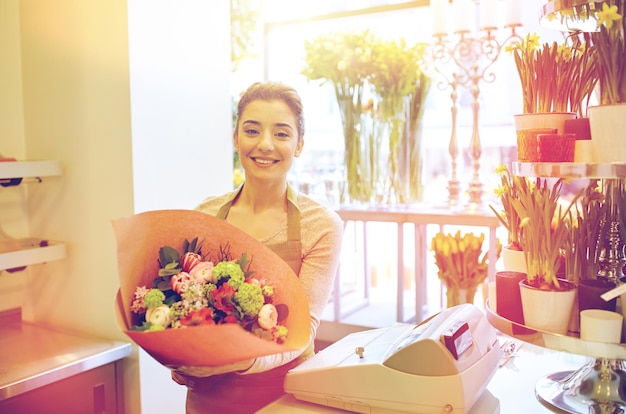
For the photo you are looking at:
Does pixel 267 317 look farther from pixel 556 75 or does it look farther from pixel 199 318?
pixel 556 75

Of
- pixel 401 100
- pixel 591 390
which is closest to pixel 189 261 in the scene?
pixel 591 390

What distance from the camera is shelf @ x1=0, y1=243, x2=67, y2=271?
1.94 m

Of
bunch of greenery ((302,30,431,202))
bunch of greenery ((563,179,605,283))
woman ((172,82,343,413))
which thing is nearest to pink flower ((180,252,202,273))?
woman ((172,82,343,413))

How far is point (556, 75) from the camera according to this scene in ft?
4.06

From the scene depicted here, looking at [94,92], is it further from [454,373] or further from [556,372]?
[556,372]

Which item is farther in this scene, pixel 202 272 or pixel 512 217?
pixel 512 217

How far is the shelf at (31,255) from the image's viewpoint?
1938 millimetres

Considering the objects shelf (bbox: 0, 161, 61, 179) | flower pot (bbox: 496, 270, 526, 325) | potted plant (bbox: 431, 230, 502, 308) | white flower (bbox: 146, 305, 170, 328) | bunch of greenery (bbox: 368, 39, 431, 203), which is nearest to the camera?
white flower (bbox: 146, 305, 170, 328)

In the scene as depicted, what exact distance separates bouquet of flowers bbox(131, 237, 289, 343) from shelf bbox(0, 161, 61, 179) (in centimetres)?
102

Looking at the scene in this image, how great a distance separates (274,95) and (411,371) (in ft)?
2.34

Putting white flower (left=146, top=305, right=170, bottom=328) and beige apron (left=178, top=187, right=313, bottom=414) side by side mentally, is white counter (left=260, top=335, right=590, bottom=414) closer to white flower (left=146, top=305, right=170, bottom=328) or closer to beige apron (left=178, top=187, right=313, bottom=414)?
beige apron (left=178, top=187, right=313, bottom=414)

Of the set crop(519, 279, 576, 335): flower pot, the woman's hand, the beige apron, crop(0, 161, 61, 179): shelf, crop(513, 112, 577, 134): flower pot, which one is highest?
crop(513, 112, 577, 134): flower pot

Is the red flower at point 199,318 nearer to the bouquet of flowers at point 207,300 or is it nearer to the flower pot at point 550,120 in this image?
the bouquet of flowers at point 207,300

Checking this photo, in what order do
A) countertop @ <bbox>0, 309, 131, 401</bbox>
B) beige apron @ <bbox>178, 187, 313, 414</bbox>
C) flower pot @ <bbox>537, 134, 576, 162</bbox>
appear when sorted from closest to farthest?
flower pot @ <bbox>537, 134, 576, 162</bbox>
beige apron @ <bbox>178, 187, 313, 414</bbox>
countertop @ <bbox>0, 309, 131, 401</bbox>
